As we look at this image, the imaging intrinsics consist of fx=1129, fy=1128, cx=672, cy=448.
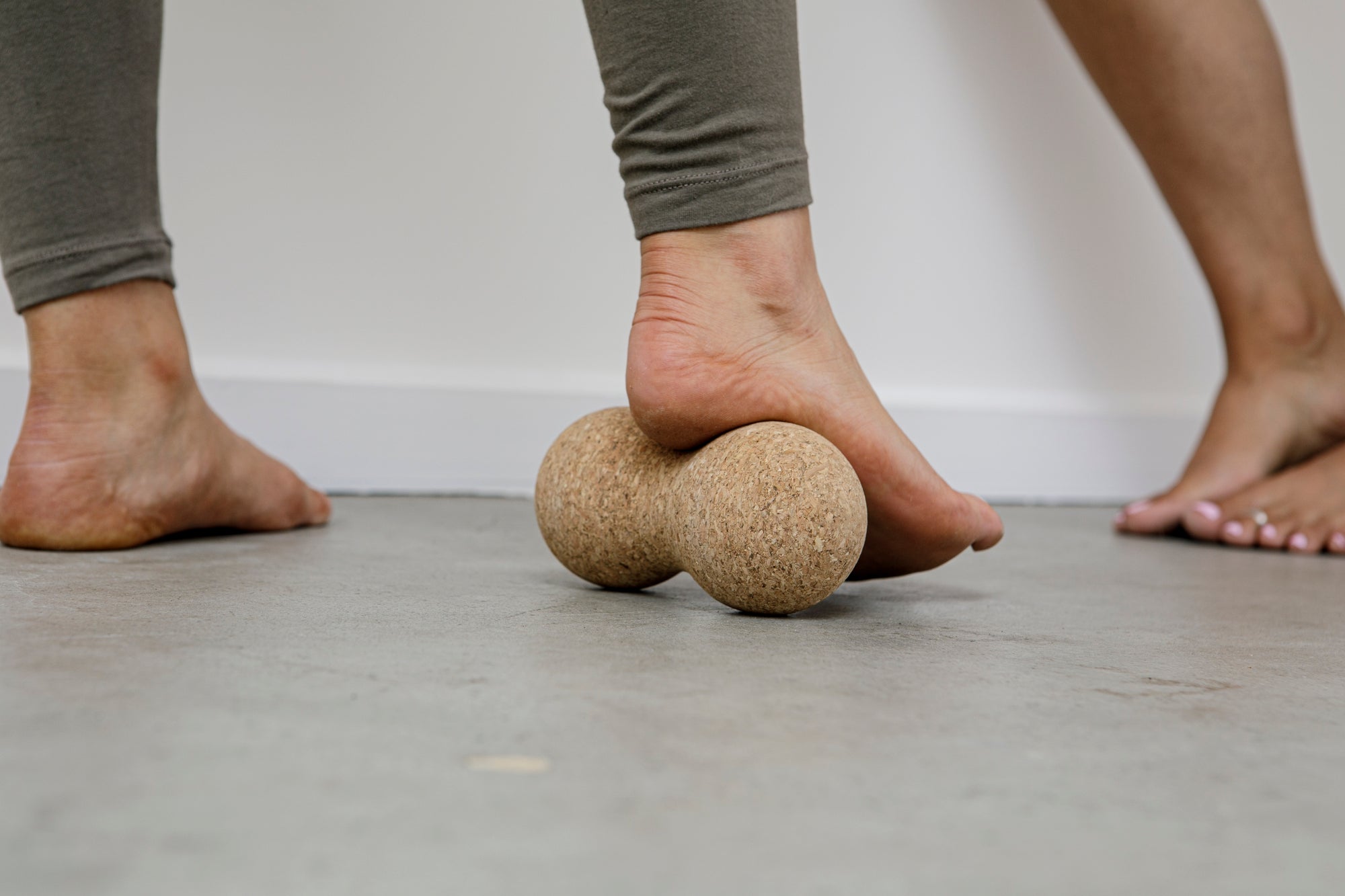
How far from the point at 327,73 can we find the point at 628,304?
0.58 metres

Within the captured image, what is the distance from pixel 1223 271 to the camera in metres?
1.67

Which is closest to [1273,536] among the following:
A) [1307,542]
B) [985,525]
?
[1307,542]

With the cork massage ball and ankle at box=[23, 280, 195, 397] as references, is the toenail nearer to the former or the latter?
the cork massage ball

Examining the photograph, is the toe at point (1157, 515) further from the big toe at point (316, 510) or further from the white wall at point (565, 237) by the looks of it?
the big toe at point (316, 510)

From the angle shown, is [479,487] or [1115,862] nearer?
[1115,862]

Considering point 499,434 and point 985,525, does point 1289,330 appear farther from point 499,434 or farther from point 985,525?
point 499,434

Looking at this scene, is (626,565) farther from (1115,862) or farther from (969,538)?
(1115,862)

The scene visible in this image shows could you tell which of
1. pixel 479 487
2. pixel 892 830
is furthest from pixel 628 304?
pixel 892 830

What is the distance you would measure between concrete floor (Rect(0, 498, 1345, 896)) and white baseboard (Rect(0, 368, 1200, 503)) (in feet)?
2.96

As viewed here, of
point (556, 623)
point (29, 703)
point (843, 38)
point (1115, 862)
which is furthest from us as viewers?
point (843, 38)

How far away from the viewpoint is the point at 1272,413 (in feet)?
5.33

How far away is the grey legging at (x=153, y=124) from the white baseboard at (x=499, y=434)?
604mm

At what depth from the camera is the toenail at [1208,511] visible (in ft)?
4.98

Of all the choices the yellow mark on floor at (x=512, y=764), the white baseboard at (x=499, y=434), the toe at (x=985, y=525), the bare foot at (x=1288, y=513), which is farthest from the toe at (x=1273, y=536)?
the yellow mark on floor at (x=512, y=764)
